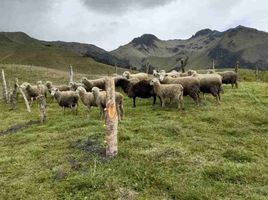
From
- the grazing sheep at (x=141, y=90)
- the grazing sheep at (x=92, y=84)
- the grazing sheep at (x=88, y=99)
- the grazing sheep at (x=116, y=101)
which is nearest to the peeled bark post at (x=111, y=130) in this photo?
the grazing sheep at (x=116, y=101)

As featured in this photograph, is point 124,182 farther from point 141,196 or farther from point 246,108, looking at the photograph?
point 246,108

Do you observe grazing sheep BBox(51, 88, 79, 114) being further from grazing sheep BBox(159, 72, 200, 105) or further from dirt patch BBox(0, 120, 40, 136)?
grazing sheep BBox(159, 72, 200, 105)

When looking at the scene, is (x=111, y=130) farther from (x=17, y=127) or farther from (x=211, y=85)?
(x=211, y=85)

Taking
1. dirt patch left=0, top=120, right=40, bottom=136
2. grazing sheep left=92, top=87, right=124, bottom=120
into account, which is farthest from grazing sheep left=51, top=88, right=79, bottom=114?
grazing sheep left=92, top=87, right=124, bottom=120

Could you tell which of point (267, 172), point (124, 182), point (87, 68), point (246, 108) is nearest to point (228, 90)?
point (246, 108)

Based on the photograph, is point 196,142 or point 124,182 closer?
point 124,182

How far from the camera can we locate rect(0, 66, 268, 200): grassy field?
14.6 m

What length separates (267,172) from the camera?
16.2 meters

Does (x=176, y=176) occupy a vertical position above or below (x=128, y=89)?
below

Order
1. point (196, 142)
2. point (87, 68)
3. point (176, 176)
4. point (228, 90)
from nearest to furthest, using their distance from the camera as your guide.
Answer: point (176, 176)
point (196, 142)
point (228, 90)
point (87, 68)

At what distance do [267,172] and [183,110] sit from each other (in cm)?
1034

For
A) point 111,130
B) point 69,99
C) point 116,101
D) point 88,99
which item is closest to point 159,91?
point 116,101

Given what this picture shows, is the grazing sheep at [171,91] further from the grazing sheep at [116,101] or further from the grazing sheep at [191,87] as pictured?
the grazing sheep at [116,101]

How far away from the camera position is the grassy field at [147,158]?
14.6 meters
